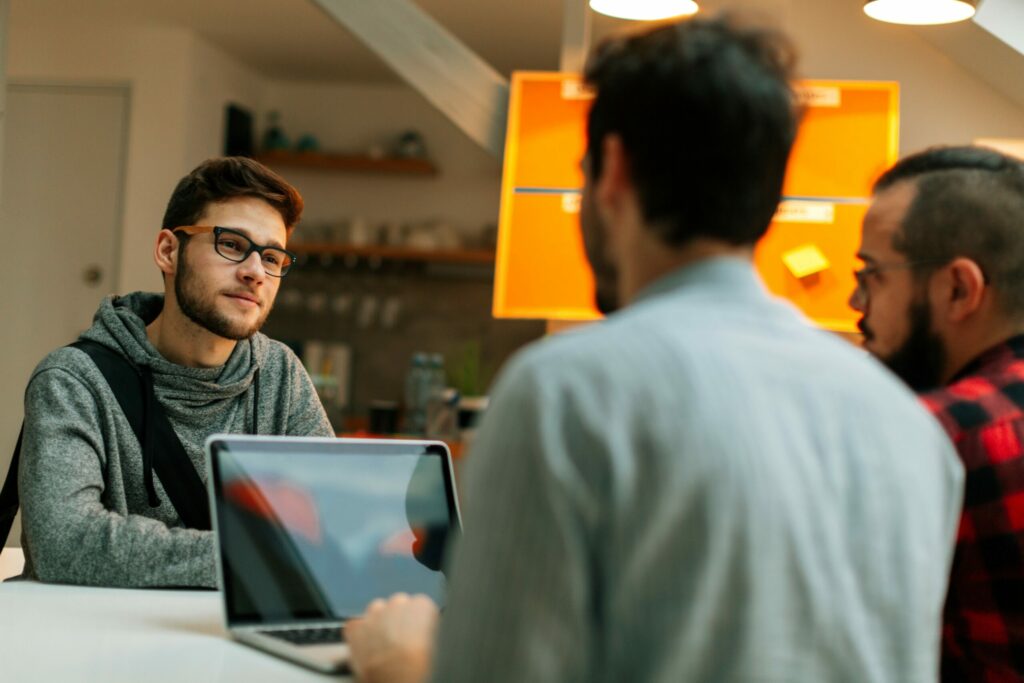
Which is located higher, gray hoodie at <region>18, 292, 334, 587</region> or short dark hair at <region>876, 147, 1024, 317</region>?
short dark hair at <region>876, 147, 1024, 317</region>

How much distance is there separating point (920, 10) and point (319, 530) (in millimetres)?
2441

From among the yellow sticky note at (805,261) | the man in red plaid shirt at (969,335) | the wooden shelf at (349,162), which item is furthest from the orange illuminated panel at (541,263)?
the wooden shelf at (349,162)

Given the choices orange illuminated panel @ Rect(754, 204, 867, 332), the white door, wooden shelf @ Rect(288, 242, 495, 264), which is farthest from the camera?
wooden shelf @ Rect(288, 242, 495, 264)

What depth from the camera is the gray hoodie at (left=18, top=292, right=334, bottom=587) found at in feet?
5.53

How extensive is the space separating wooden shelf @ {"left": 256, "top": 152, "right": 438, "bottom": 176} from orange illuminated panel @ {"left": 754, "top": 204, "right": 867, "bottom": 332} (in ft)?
11.4

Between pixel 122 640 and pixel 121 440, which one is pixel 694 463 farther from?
pixel 121 440

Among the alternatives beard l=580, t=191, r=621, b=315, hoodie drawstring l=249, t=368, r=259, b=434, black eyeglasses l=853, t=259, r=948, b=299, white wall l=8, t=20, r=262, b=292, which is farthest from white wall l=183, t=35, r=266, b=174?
beard l=580, t=191, r=621, b=315

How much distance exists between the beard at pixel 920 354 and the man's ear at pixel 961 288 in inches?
1.1

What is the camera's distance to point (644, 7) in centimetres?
340

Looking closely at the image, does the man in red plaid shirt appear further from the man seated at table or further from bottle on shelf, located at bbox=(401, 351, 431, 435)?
bottle on shelf, located at bbox=(401, 351, 431, 435)

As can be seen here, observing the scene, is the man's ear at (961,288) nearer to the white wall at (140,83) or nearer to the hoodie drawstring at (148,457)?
the hoodie drawstring at (148,457)

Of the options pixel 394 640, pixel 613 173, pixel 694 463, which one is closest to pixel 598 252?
pixel 613 173

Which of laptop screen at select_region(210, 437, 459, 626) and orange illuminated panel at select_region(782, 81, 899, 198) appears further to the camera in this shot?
orange illuminated panel at select_region(782, 81, 899, 198)

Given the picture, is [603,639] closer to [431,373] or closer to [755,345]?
[755,345]
